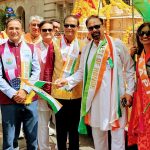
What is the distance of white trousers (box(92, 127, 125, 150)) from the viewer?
3.47m

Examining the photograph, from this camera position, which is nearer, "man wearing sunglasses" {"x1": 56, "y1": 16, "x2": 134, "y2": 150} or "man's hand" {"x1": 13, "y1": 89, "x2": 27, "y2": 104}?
"man wearing sunglasses" {"x1": 56, "y1": 16, "x2": 134, "y2": 150}

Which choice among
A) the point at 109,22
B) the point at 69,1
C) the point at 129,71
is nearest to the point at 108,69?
the point at 129,71

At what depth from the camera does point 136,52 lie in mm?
3525

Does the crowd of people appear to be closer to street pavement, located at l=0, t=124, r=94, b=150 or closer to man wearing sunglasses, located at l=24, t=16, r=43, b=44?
street pavement, located at l=0, t=124, r=94, b=150

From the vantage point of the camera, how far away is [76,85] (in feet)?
Answer: 13.0

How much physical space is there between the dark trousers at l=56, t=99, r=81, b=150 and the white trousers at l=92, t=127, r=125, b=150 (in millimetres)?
430

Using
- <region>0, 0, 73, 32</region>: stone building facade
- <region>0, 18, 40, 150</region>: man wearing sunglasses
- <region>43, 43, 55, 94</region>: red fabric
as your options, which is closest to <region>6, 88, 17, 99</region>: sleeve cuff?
<region>0, 18, 40, 150</region>: man wearing sunglasses

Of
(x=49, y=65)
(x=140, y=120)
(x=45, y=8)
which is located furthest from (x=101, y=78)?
(x=45, y=8)

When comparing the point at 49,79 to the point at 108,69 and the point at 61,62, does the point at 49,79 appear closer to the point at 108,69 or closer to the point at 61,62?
the point at 61,62

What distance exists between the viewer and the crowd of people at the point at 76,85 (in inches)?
135

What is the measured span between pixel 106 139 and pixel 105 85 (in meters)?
0.62

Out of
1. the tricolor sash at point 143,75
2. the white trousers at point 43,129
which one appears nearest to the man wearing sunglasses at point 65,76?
the white trousers at point 43,129

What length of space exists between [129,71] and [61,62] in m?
0.84

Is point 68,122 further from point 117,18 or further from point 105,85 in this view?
point 117,18
